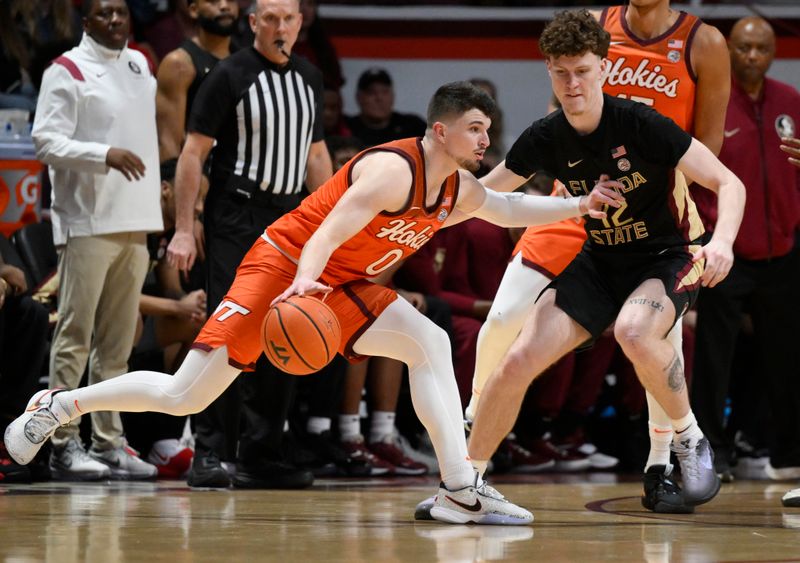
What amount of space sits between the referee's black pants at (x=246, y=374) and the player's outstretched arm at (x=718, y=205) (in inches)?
87.8

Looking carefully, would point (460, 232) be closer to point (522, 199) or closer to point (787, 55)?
point (522, 199)

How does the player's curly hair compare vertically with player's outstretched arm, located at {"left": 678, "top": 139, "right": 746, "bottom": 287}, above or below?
above

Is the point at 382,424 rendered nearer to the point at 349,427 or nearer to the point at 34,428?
the point at 349,427

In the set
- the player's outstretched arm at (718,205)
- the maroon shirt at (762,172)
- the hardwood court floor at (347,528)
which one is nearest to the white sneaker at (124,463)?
the hardwood court floor at (347,528)

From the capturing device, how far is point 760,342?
7.51m

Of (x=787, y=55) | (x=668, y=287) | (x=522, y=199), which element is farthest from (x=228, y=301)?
(x=787, y=55)

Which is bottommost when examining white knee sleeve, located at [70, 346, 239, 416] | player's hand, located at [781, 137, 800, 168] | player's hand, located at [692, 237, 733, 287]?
white knee sleeve, located at [70, 346, 239, 416]

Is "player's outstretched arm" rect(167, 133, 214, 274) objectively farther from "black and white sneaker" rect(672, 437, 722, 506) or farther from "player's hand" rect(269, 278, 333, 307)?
"black and white sneaker" rect(672, 437, 722, 506)

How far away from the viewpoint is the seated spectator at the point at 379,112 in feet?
30.7

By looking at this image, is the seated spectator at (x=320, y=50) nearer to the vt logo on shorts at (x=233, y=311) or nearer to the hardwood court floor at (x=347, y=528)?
the hardwood court floor at (x=347, y=528)

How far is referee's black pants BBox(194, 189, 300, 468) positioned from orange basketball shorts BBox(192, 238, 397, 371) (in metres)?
1.21

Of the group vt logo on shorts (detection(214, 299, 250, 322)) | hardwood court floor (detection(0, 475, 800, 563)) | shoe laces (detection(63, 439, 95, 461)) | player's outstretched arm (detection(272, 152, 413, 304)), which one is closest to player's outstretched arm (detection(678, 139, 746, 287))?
hardwood court floor (detection(0, 475, 800, 563))

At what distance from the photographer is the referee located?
6.27 m

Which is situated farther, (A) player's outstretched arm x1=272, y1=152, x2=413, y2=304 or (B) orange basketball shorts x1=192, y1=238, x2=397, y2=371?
(B) orange basketball shorts x1=192, y1=238, x2=397, y2=371
